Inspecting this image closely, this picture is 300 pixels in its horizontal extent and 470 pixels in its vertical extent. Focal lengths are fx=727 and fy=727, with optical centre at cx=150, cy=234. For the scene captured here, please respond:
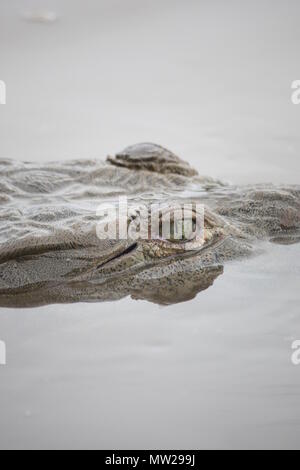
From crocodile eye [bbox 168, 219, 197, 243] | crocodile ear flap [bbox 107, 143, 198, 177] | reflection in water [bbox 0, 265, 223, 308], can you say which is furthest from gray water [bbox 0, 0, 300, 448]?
crocodile ear flap [bbox 107, 143, 198, 177]

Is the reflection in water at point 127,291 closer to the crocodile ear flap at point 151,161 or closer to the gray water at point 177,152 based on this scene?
the gray water at point 177,152

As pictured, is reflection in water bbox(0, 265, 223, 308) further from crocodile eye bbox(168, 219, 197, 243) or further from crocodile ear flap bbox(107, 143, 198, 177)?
crocodile ear flap bbox(107, 143, 198, 177)

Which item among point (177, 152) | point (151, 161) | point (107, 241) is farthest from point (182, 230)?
point (177, 152)

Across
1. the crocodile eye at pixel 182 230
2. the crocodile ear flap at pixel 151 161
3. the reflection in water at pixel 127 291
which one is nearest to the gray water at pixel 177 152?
the reflection in water at pixel 127 291

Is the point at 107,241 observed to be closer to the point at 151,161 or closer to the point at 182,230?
the point at 182,230

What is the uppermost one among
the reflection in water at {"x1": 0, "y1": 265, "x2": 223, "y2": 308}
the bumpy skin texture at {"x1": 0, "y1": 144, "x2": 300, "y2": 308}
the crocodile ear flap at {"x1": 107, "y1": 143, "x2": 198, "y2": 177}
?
the crocodile ear flap at {"x1": 107, "y1": 143, "x2": 198, "y2": 177}

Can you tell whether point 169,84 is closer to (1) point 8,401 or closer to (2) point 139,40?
(2) point 139,40
